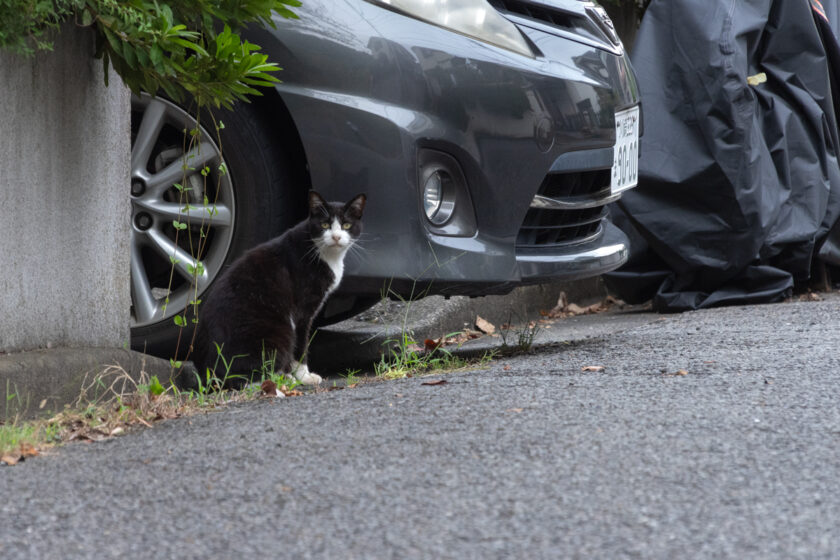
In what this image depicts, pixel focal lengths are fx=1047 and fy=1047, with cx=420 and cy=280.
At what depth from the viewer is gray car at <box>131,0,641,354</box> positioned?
10.7 feet

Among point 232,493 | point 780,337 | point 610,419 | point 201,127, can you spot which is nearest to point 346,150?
point 201,127

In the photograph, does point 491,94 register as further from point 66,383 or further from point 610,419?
point 66,383

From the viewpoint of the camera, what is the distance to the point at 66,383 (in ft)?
9.61

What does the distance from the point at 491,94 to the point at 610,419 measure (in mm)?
1351

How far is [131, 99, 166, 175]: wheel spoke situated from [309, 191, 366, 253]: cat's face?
0.57 metres

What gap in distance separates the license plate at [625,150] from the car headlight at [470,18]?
586 millimetres

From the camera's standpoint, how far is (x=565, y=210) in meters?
3.76

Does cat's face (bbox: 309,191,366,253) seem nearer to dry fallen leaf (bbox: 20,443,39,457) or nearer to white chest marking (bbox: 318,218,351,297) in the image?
white chest marking (bbox: 318,218,351,297)

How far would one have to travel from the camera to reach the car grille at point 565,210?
143 inches

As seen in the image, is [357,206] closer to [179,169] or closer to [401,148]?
[401,148]

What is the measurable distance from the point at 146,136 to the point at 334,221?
695 mm

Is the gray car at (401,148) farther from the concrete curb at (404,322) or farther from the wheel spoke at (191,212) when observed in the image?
the concrete curb at (404,322)

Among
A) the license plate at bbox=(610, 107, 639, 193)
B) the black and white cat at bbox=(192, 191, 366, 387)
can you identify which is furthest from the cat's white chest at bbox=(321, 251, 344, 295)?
the license plate at bbox=(610, 107, 639, 193)

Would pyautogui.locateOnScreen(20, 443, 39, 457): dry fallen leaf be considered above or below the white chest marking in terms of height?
below
